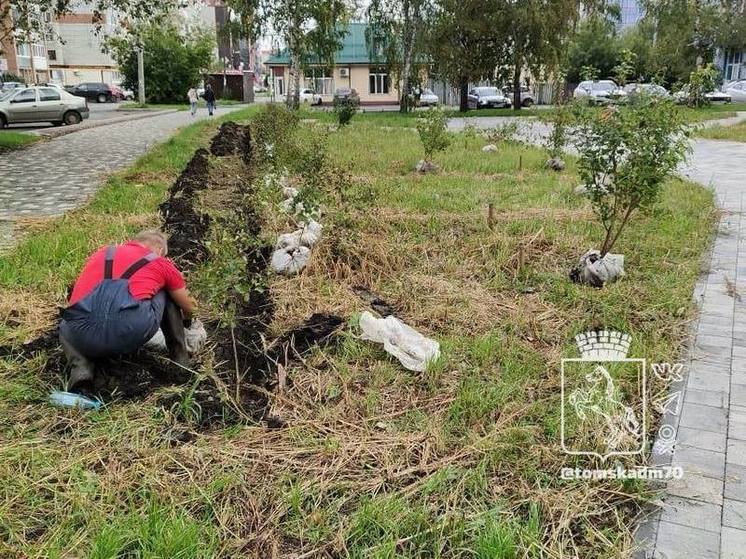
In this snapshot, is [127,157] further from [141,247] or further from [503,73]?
[503,73]

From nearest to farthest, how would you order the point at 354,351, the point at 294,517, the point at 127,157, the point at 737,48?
the point at 294,517, the point at 354,351, the point at 127,157, the point at 737,48

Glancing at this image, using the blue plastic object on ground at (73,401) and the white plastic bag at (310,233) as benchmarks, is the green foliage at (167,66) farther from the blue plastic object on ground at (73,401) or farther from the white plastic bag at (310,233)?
the blue plastic object on ground at (73,401)

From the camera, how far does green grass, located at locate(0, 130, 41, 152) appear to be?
50.3ft

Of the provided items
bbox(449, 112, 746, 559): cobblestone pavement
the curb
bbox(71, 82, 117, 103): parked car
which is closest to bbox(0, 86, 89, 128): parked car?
the curb

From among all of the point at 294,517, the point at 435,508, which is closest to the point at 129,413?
the point at 294,517

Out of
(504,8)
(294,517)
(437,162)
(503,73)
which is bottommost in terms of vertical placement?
(294,517)

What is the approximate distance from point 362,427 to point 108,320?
4.58ft

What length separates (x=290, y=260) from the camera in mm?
5465

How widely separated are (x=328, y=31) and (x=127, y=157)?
15.2 meters

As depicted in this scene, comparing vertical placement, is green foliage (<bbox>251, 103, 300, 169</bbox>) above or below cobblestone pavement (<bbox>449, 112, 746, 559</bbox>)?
above

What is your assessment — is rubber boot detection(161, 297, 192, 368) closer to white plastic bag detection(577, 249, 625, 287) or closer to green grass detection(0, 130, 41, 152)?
white plastic bag detection(577, 249, 625, 287)

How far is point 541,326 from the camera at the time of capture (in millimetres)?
4367

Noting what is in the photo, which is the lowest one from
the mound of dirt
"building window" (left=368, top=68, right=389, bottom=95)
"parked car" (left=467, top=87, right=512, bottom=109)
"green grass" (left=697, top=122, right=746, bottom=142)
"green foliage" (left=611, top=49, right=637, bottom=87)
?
the mound of dirt

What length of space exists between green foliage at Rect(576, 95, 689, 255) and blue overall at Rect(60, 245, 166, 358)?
3637 millimetres
